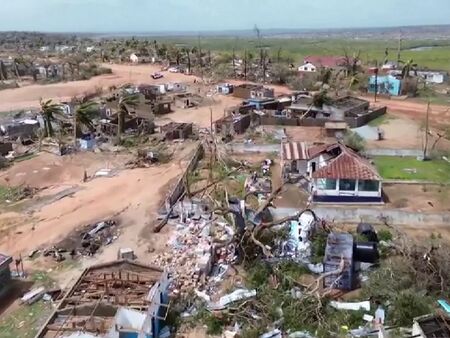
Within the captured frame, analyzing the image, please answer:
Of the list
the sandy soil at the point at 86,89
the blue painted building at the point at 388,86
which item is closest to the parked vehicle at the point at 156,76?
the sandy soil at the point at 86,89

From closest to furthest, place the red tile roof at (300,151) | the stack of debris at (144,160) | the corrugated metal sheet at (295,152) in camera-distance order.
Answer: the red tile roof at (300,151) < the corrugated metal sheet at (295,152) < the stack of debris at (144,160)

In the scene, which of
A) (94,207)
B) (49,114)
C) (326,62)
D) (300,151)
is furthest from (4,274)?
(326,62)

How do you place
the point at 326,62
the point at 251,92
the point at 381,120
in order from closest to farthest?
the point at 381,120 < the point at 251,92 < the point at 326,62

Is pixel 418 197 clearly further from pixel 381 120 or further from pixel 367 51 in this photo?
pixel 367 51

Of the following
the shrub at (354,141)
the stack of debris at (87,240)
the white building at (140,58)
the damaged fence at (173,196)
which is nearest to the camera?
the stack of debris at (87,240)

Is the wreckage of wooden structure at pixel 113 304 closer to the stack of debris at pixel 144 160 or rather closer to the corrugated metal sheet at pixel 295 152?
the corrugated metal sheet at pixel 295 152

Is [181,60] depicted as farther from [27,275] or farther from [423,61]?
[27,275]


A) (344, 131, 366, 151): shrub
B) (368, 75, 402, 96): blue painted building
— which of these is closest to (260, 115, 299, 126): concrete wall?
(344, 131, 366, 151): shrub
